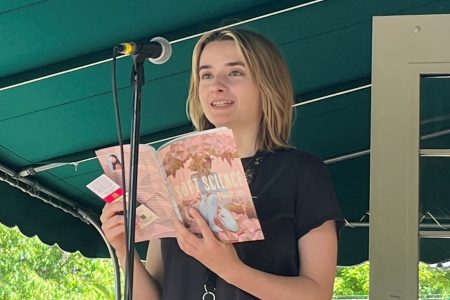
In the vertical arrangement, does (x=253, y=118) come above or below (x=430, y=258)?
above

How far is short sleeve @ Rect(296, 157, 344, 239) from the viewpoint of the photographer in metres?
2.03

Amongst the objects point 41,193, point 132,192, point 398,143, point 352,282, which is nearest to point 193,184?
point 132,192

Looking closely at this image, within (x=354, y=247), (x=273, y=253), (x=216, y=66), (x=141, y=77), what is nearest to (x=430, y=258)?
(x=273, y=253)

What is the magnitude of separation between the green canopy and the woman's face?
59 centimetres

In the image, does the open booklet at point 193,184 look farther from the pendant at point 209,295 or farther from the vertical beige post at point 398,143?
the vertical beige post at point 398,143

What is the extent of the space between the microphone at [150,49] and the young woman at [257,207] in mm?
138

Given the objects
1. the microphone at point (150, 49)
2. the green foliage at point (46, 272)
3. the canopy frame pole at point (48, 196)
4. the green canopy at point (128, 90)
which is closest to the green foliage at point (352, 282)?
the green foliage at point (46, 272)

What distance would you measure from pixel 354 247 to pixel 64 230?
6.58 ft

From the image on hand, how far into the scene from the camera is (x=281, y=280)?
196 cm

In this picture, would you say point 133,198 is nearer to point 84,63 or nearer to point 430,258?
point 430,258

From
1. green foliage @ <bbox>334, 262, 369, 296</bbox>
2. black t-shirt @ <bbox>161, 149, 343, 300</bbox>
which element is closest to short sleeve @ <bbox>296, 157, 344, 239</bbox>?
black t-shirt @ <bbox>161, 149, 343, 300</bbox>

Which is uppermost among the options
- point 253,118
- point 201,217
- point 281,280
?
point 253,118

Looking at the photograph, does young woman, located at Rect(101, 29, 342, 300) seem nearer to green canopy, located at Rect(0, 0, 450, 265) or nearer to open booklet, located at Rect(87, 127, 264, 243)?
open booklet, located at Rect(87, 127, 264, 243)

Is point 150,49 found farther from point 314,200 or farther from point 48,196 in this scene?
point 48,196
